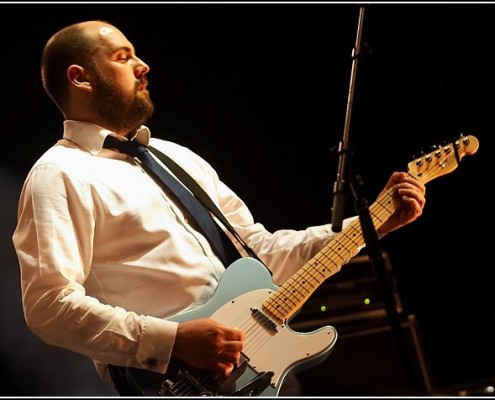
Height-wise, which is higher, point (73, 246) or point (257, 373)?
point (73, 246)

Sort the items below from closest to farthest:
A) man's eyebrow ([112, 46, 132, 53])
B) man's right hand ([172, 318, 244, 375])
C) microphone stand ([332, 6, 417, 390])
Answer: microphone stand ([332, 6, 417, 390]) → man's right hand ([172, 318, 244, 375]) → man's eyebrow ([112, 46, 132, 53])

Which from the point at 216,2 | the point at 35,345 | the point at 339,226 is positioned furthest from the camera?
the point at 216,2

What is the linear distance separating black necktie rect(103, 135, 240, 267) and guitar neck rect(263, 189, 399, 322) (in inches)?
8.6

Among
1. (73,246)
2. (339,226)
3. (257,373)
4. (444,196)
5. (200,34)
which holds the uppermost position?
(200,34)

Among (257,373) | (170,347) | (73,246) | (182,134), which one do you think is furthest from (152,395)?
(182,134)

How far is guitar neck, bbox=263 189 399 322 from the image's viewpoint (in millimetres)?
1786

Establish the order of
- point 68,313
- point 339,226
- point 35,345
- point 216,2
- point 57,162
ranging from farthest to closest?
point 216,2 → point 35,345 → point 57,162 → point 68,313 → point 339,226

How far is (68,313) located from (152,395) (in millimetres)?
291

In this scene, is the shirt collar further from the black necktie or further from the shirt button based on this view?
the shirt button

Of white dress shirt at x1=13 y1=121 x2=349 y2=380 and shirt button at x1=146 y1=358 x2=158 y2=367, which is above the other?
white dress shirt at x1=13 y1=121 x2=349 y2=380

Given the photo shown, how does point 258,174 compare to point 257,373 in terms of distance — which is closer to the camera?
point 257,373

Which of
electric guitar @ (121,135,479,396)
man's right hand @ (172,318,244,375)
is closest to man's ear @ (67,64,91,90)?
electric guitar @ (121,135,479,396)

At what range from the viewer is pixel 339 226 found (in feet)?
4.72

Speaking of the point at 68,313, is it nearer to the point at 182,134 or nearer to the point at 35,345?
the point at 35,345
